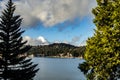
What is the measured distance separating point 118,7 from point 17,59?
1337cm

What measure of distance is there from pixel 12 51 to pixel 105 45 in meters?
11.8

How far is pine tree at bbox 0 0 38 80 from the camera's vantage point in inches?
1415

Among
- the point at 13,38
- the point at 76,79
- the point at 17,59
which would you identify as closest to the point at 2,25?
the point at 13,38

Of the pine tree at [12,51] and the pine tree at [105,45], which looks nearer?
the pine tree at [105,45]

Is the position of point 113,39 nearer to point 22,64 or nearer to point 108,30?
point 108,30

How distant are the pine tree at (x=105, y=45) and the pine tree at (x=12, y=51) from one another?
853 centimetres

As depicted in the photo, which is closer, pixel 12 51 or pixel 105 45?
pixel 105 45

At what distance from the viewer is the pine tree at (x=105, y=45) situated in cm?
2947

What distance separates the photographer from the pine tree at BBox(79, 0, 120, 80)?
2947cm

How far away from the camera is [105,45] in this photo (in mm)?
29656

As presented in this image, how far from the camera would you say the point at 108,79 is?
30328mm

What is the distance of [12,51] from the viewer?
119 ft

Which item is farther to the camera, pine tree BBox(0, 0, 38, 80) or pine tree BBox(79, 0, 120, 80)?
pine tree BBox(0, 0, 38, 80)

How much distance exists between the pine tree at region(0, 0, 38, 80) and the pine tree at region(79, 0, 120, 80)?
8.53 metres
